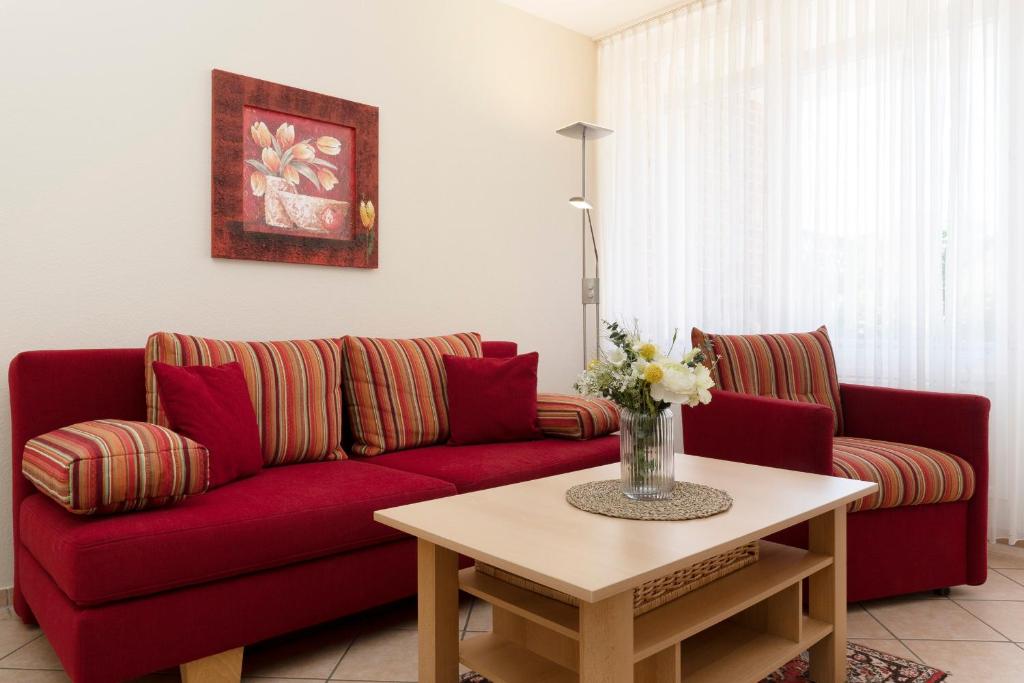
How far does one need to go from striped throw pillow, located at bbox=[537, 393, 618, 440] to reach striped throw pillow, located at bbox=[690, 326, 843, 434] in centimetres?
47

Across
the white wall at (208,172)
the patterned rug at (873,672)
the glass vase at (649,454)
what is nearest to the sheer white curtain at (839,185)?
the white wall at (208,172)

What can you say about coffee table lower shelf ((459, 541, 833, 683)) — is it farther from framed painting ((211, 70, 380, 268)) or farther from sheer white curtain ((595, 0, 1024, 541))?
framed painting ((211, 70, 380, 268))

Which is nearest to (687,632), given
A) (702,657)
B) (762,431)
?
(702,657)

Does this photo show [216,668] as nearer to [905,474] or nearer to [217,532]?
[217,532]

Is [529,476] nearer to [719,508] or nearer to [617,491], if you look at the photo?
[617,491]

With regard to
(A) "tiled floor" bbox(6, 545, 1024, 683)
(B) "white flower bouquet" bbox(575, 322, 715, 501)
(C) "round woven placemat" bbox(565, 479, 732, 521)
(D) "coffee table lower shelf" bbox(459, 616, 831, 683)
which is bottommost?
(A) "tiled floor" bbox(6, 545, 1024, 683)

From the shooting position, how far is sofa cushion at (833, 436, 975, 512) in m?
2.23

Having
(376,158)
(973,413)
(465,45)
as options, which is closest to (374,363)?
(376,158)

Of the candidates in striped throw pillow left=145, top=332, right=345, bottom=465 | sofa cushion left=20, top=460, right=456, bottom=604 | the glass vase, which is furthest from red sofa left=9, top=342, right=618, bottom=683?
the glass vase

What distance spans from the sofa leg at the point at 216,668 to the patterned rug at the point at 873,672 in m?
0.58

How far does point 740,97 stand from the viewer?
11.9 ft

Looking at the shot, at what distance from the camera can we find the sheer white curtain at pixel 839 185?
2.84 meters

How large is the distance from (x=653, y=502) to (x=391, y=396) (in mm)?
A: 1336

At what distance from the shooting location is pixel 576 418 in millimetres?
2863
